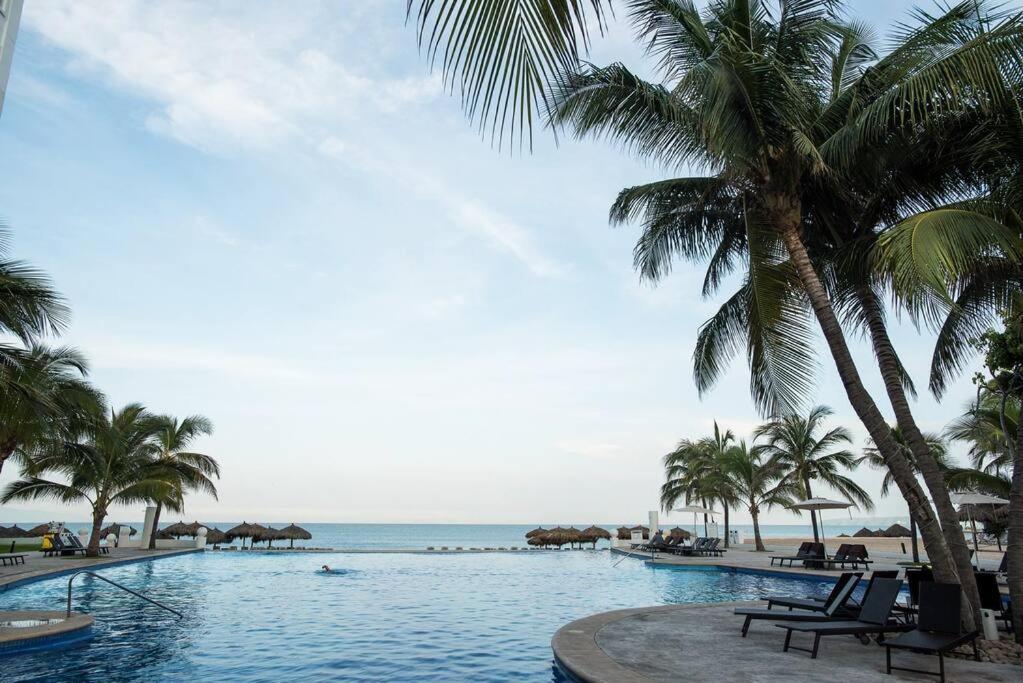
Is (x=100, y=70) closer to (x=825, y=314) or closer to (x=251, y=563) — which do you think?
(x=825, y=314)

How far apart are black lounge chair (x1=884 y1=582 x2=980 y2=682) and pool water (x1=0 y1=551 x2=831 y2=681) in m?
3.83

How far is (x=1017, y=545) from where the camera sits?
24.1ft

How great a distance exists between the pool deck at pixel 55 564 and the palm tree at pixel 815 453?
77.0 ft

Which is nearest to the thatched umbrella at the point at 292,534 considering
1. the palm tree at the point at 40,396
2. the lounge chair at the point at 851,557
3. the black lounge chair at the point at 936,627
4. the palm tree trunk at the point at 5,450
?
the palm tree at the point at 40,396

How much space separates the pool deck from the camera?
15.2m

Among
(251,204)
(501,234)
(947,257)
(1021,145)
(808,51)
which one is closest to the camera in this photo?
(947,257)

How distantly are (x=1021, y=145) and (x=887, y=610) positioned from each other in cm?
559

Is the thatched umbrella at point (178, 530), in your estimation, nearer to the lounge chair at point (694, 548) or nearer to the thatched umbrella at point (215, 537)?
the thatched umbrella at point (215, 537)

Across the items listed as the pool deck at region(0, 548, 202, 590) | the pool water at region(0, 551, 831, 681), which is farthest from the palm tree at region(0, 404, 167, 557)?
the pool water at region(0, 551, 831, 681)

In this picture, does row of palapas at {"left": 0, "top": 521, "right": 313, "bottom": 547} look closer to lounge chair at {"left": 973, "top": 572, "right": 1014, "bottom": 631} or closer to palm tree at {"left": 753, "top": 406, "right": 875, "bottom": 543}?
palm tree at {"left": 753, "top": 406, "right": 875, "bottom": 543}

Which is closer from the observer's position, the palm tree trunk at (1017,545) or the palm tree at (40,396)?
the palm tree trunk at (1017,545)

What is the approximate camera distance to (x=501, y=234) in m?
15.5

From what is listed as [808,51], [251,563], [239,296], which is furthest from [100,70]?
[251,563]

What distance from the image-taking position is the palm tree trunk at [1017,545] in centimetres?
730
